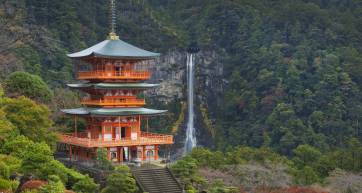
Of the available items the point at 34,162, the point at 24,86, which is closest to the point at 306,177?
the point at 34,162

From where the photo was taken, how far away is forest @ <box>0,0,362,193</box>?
1713 inches

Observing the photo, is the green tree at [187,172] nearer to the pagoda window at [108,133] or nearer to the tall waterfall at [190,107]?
the pagoda window at [108,133]

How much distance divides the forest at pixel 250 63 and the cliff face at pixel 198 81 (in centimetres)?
60

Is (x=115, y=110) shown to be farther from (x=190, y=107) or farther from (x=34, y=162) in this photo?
(x=190, y=107)

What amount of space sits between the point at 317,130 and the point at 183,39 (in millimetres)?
25728

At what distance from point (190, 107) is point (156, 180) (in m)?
44.2

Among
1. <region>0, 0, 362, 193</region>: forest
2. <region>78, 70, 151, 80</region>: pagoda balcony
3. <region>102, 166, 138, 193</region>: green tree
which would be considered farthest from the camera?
<region>0, 0, 362, 193</region>: forest

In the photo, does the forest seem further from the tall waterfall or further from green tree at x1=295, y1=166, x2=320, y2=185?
the tall waterfall

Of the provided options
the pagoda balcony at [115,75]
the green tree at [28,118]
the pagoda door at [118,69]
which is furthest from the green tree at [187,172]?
the pagoda door at [118,69]

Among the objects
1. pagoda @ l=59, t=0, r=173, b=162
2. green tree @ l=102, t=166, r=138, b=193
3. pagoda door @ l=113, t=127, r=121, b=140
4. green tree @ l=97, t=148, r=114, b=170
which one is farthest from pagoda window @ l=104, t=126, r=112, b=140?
green tree @ l=102, t=166, r=138, b=193

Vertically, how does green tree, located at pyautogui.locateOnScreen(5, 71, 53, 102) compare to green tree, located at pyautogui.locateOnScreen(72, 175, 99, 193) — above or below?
above

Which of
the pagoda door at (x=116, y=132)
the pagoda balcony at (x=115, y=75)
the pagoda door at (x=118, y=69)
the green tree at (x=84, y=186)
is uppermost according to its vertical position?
the pagoda door at (x=118, y=69)

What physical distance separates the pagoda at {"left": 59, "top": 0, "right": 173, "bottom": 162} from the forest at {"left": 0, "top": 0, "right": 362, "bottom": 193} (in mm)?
3247

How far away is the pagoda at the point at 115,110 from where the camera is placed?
A: 3803cm
